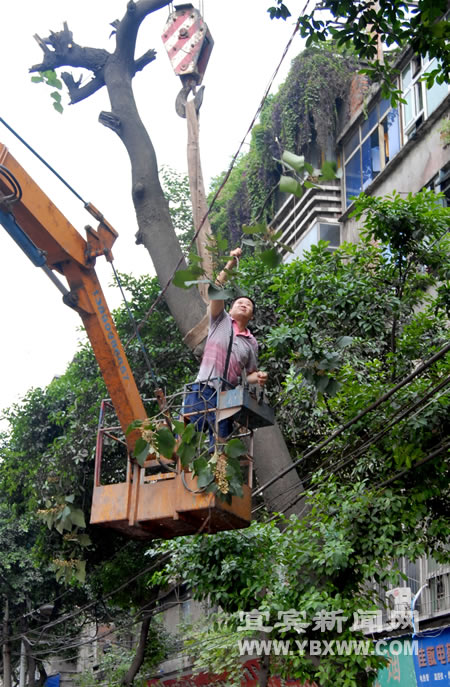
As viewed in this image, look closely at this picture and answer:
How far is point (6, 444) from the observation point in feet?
71.7

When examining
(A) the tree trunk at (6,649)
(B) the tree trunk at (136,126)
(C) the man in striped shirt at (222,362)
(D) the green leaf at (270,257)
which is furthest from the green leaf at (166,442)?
(A) the tree trunk at (6,649)

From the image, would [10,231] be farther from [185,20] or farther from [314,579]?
[185,20]

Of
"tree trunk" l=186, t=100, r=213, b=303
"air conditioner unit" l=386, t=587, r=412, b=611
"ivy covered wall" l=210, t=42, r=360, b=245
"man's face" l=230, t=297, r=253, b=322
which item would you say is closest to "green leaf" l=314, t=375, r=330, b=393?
"man's face" l=230, t=297, r=253, b=322

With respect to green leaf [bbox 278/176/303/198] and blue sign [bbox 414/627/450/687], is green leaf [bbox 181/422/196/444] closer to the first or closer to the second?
green leaf [bbox 278/176/303/198]

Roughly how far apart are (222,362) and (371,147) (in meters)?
11.5

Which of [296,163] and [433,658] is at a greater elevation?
[296,163]

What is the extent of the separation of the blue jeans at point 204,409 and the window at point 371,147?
9955 mm

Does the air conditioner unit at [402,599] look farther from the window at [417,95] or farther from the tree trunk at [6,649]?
the tree trunk at [6,649]

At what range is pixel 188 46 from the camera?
13508mm

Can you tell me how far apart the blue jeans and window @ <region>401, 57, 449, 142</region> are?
9.72 m

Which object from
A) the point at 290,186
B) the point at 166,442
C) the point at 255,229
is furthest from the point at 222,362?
the point at 290,186

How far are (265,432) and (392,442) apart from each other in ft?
9.55

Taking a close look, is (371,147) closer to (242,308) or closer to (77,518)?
(242,308)

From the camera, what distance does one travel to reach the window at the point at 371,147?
684 inches
